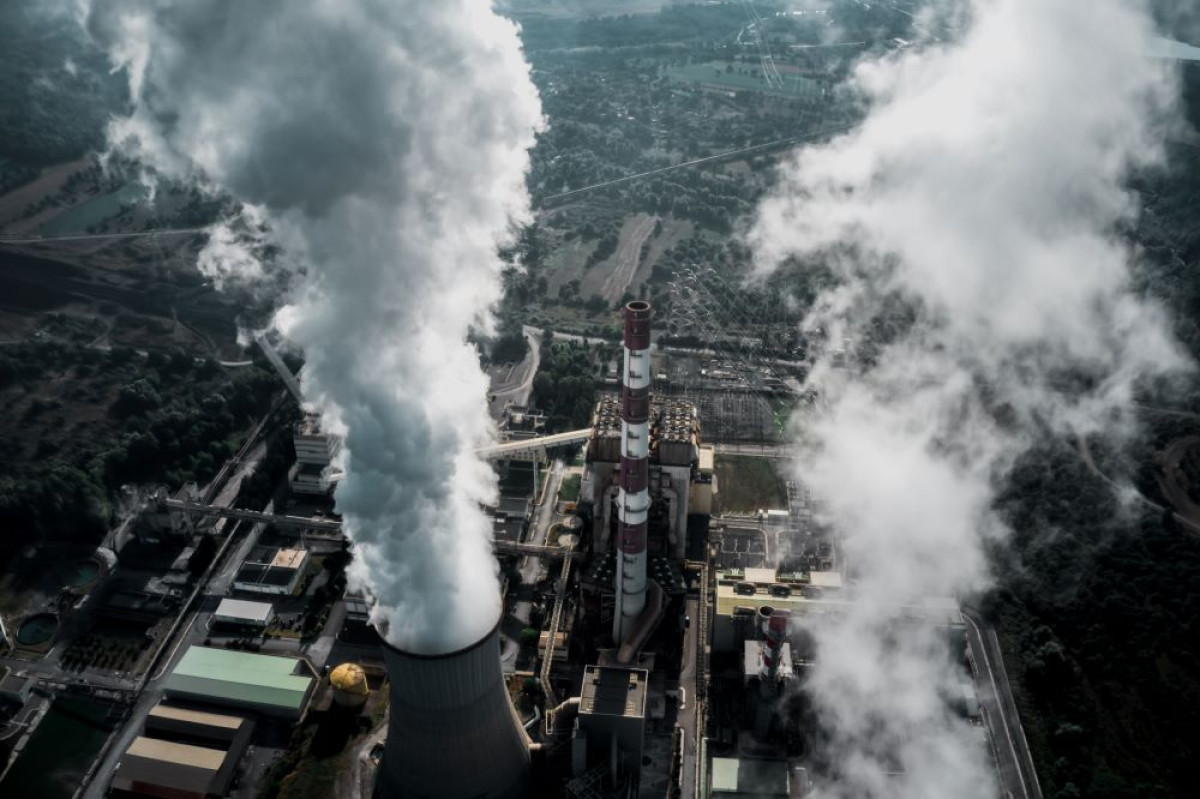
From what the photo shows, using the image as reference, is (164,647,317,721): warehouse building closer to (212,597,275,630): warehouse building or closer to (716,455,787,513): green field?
(212,597,275,630): warehouse building

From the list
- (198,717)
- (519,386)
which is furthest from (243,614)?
(519,386)

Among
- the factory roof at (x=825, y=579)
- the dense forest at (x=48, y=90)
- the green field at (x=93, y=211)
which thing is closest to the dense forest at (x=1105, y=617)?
the factory roof at (x=825, y=579)

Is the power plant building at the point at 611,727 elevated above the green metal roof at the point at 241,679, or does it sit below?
below

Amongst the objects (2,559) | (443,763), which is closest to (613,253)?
(2,559)

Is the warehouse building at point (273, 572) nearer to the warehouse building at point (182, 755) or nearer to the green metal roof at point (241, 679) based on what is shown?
the green metal roof at point (241, 679)

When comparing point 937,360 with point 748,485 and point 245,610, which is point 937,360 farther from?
point 245,610

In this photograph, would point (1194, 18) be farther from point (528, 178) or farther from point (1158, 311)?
point (528, 178)

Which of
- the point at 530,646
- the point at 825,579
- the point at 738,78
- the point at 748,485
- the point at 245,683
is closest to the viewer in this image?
the point at 245,683
